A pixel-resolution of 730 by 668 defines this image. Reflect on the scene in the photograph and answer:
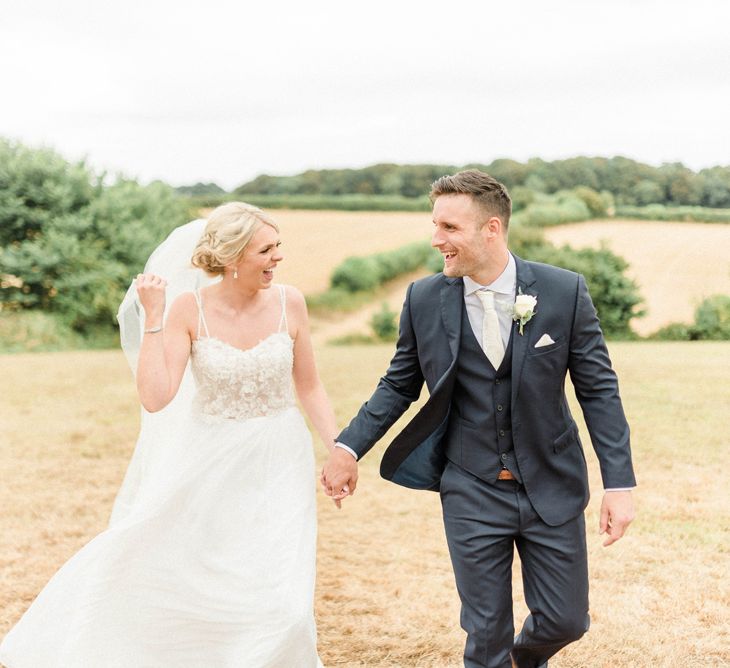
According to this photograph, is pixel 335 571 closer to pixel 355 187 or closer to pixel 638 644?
pixel 638 644

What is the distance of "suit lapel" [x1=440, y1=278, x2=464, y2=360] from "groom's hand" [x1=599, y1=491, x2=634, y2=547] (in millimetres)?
705

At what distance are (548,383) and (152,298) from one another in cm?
146

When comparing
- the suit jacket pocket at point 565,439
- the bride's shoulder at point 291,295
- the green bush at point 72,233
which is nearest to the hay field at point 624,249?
the green bush at point 72,233

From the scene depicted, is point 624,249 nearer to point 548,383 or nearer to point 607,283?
point 607,283

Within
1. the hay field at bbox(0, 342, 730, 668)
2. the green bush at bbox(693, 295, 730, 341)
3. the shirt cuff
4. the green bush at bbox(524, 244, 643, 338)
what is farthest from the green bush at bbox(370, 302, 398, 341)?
the shirt cuff

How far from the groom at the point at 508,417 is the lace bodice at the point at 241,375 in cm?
66

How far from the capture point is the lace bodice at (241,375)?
359cm

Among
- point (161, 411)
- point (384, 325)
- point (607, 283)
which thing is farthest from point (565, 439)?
point (384, 325)

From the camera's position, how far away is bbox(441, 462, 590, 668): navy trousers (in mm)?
3145

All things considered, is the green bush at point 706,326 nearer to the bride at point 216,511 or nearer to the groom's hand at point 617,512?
the bride at point 216,511

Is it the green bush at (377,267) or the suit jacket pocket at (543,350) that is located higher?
the suit jacket pocket at (543,350)

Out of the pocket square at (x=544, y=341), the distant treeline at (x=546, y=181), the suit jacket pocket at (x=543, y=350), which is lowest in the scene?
the suit jacket pocket at (x=543, y=350)

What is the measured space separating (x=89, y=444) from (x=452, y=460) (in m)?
7.74

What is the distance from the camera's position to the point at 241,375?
3.58 metres
